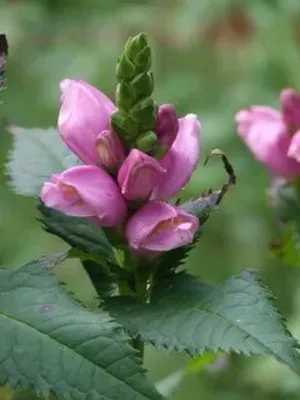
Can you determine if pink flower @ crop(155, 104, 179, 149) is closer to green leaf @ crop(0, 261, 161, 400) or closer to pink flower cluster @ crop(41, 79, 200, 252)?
pink flower cluster @ crop(41, 79, 200, 252)

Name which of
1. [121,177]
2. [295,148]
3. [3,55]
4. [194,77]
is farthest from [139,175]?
[194,77]

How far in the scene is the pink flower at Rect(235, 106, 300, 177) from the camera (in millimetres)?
1089

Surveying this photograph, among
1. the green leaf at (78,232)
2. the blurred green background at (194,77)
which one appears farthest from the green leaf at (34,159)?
the blurred green background at (194,77)

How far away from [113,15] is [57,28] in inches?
5.3

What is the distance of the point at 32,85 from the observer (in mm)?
2607

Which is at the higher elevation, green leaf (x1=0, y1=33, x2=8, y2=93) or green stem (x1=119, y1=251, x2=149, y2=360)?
green leaf (x1=0, y1=33, x2=8, y2=93)

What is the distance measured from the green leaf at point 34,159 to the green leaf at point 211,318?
0.15 m

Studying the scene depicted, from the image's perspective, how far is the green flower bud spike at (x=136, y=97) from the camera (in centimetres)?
75

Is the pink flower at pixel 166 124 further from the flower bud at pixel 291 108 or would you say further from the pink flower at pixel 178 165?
the flower bud at pixel 291 108

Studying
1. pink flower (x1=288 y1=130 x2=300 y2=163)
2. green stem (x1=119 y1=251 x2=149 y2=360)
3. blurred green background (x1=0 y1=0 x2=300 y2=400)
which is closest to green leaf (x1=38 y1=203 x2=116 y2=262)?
green stem (x1=119 y1=251 x2=149 y2=360)

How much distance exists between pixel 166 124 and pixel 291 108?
326 millimetres

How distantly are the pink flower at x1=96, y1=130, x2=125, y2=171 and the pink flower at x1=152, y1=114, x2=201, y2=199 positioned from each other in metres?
0.03

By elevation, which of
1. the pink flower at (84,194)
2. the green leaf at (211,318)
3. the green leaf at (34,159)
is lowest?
the green leaf at (211,318)

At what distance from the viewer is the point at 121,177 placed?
0.77 m
